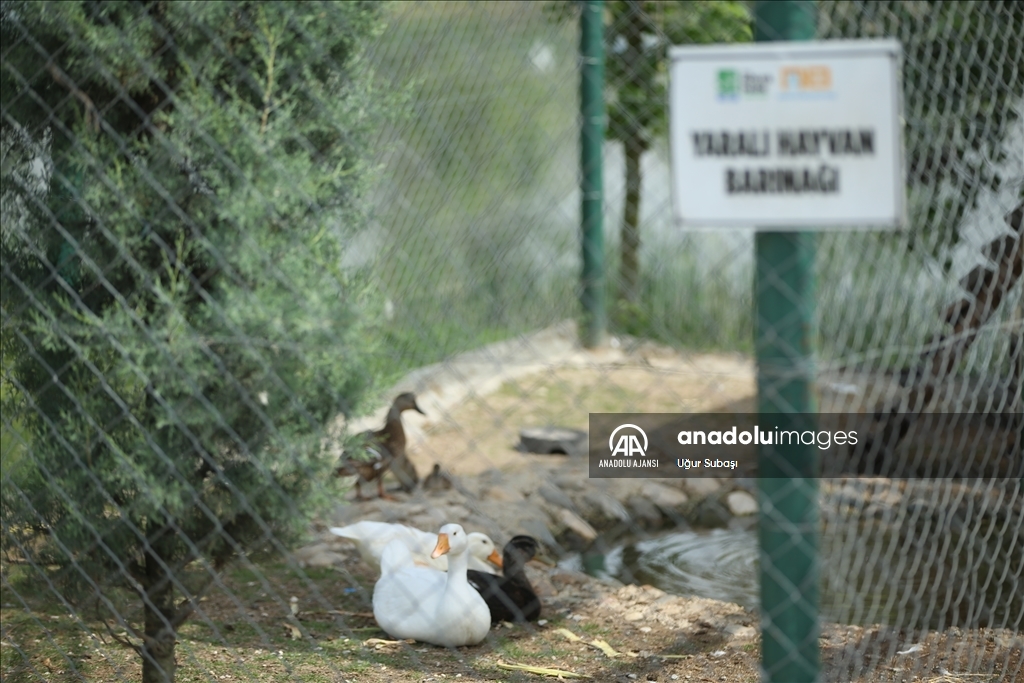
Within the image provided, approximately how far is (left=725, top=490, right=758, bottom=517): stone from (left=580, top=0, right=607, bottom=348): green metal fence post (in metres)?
1.74

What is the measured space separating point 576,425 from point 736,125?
4.73m

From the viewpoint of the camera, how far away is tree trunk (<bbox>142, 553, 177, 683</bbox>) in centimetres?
244

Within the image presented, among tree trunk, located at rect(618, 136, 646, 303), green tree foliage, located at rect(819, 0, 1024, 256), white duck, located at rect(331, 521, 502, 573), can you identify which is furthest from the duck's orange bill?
tree trunk, located at rect(618, 136, 646, 303)

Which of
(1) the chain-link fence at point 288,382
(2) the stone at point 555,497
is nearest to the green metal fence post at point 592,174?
(2) the stone at point 555,497

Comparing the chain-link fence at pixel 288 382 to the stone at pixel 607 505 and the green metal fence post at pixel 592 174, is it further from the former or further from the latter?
the green metal fence post at pixel 592 174

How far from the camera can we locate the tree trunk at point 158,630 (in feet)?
8.01

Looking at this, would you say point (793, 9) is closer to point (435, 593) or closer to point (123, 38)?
point (123, 38)

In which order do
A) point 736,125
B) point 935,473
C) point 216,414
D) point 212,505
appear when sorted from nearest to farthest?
point 736,125, point 216,414, point 212,505, point 935,473

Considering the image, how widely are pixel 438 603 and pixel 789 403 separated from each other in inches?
73.6

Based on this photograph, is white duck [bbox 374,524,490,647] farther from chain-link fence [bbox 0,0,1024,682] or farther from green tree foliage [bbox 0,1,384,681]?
green tree foliage [bbox 0,1,384,681]

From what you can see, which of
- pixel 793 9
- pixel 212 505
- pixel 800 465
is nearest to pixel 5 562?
pixel 212 505

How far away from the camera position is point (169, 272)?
2275 mm

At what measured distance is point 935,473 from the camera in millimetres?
5438

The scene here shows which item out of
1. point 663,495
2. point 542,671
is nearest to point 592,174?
point 663,495
